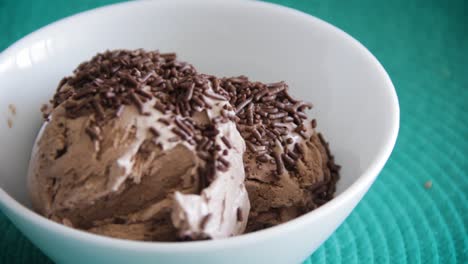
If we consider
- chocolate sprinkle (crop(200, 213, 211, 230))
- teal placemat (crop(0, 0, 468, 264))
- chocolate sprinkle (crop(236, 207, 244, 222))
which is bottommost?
teal placemat (crop(0, 0, 468, 264))

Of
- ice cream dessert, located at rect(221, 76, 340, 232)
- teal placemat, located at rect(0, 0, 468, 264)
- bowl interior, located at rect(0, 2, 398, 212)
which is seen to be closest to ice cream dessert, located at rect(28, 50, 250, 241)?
ice cream dessert, located at rect(221, 76, 340, 232)

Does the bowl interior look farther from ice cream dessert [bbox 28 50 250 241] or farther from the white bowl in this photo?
ice cream dessert [bbox 28 50 250 241]

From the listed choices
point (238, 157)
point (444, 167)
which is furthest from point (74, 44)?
point (444, 167)

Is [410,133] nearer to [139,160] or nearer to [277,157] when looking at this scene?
[277,157]

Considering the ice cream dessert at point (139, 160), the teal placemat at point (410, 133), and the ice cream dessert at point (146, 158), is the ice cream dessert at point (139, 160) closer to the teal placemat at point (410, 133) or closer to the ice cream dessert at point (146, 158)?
the ice cream dessert at point (146, 158)

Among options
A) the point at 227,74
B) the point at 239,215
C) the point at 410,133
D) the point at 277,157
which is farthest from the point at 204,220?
the point at 410,133

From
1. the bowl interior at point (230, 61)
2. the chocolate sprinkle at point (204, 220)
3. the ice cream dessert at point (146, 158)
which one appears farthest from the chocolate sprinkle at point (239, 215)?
the bowl interior at point (230, 61)
